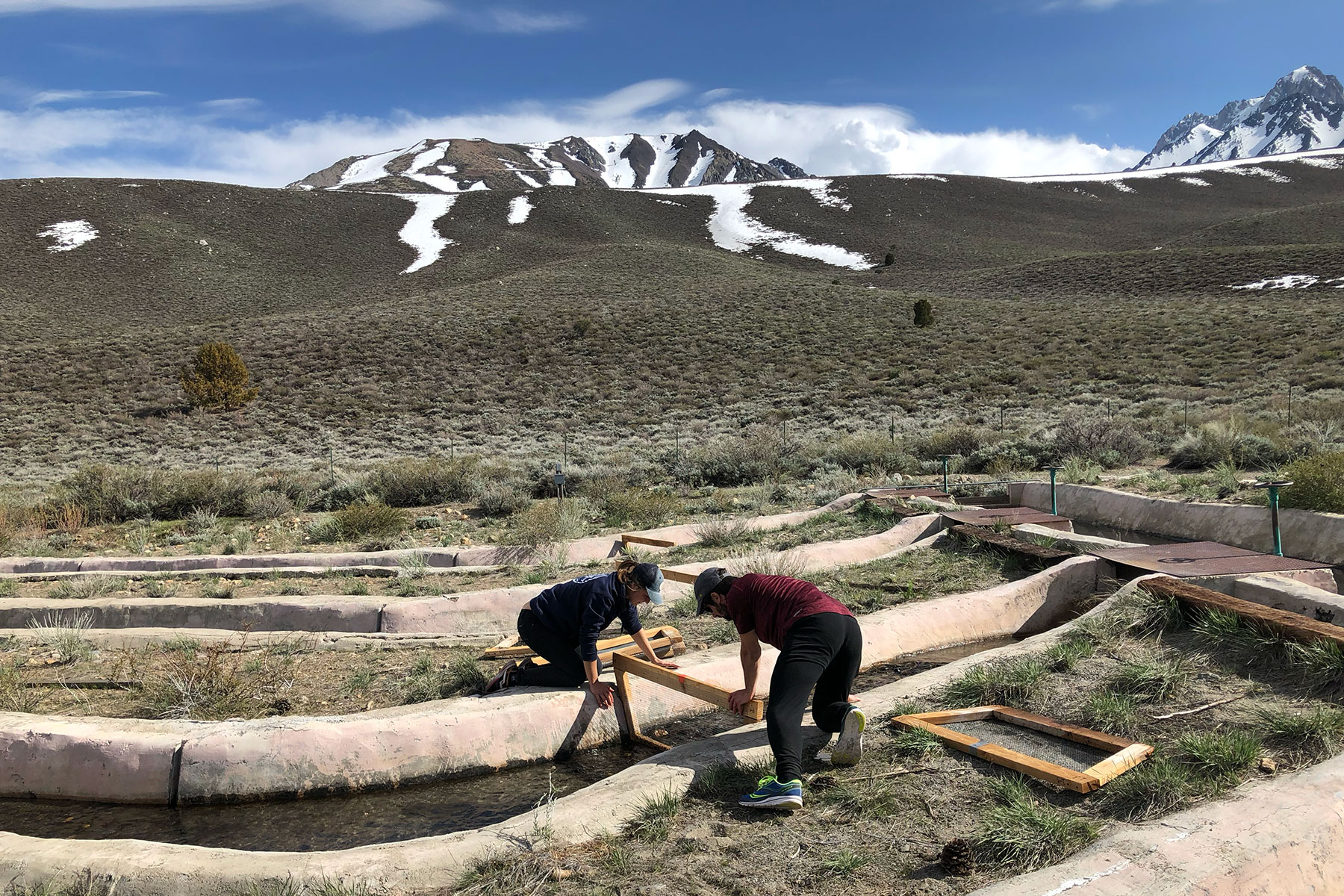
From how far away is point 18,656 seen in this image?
765 cm

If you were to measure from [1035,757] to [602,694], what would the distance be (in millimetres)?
2654

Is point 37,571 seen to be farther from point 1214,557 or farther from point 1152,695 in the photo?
point 1214,557

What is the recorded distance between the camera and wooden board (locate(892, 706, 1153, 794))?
4324 mm

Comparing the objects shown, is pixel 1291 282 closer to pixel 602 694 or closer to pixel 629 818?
pixel 602 694

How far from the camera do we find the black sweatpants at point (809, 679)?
4.49m

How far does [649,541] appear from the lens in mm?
11344

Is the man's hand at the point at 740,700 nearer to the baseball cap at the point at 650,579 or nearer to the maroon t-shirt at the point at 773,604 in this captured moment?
the maroon t-shirt at the point at 773,604

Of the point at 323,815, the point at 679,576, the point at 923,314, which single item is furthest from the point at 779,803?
the point at 923,314

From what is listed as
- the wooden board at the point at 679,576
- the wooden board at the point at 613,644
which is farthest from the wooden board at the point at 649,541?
the wooden board at the point at 613,644

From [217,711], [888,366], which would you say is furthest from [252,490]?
[888,366]

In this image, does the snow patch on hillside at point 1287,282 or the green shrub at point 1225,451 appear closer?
the green shrub at point 1225,451

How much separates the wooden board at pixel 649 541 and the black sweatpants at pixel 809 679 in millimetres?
6092

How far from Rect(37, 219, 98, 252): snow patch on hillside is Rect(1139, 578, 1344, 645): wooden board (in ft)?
260

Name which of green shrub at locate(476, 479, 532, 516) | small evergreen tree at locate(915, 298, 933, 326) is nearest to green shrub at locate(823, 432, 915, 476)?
green shrub at locate(476, 479, 532, 516)
